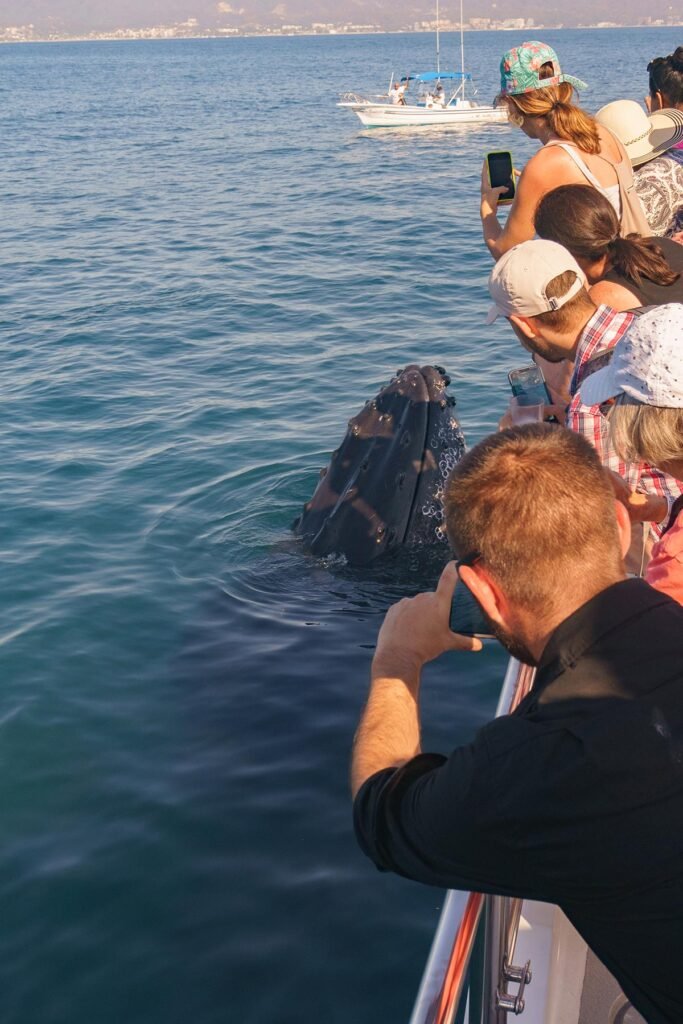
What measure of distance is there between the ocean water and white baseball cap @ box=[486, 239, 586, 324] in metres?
2.40

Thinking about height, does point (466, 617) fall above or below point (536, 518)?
below

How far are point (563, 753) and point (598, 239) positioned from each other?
2.92 m

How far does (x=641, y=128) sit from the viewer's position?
641 cm

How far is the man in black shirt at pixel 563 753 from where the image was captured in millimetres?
1966

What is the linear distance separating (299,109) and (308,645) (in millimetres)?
55128

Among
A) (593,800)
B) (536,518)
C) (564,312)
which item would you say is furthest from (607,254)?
(593,800)

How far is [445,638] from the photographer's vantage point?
8.93 ft

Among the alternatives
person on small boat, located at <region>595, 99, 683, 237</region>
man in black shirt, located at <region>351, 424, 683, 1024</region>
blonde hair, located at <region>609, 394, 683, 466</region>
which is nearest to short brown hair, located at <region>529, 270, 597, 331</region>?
blonde hair, located at <region>609, 394, 683, 466</region>

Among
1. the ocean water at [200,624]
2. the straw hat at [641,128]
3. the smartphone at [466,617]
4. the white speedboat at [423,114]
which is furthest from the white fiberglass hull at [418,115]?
the smartphone at [466,617]

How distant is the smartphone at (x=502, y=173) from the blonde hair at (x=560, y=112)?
10.4 inches

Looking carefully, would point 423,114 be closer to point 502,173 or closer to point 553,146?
point 502,173

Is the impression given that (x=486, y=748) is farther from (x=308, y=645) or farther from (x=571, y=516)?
(x=308, y=645)

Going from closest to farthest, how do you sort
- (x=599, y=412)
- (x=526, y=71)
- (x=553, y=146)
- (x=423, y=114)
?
(x=599, y=412) → (x=553, y=146) → (x=526, y=71) → (x=423, y=114)

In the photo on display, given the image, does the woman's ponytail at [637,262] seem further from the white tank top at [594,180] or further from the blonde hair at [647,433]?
the blonde hair at [647,433]
